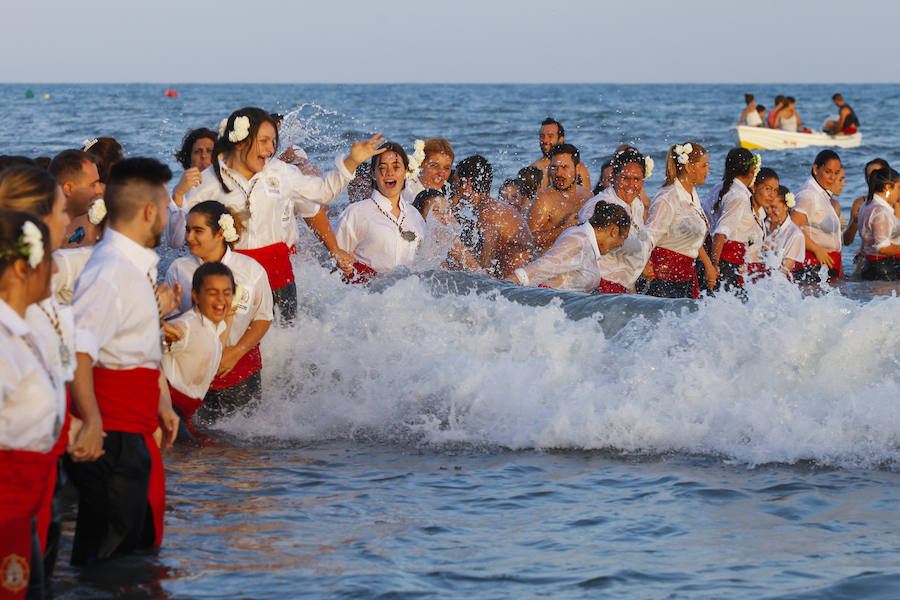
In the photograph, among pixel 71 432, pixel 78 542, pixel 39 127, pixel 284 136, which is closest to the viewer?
pixel 71 432

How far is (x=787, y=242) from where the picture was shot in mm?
10336

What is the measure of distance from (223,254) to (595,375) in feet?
8.66

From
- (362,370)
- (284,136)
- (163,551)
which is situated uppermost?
(284,136)

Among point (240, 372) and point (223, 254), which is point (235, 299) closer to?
point (223, 254)

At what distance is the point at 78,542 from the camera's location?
14.8 feet

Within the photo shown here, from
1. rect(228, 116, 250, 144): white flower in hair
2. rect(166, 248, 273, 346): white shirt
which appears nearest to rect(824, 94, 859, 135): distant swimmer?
rect(228, 116, 250, 144): white flower in hair

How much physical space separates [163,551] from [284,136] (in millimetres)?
5919

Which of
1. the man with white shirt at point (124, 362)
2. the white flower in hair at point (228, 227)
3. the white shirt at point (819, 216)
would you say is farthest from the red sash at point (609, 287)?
the man with white shirt at point (124, 362)

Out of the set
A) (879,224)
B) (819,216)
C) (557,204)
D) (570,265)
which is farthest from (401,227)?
(879,224)

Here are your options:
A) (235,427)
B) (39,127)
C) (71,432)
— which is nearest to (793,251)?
(235,427)

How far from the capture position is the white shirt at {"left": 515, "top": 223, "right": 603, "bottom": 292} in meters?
8.70

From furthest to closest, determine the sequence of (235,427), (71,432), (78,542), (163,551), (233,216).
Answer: (235,427) < (233,216) < (163,551) < (78,542) < (71,432)

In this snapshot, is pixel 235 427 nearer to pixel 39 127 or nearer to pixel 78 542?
pixel 78 542

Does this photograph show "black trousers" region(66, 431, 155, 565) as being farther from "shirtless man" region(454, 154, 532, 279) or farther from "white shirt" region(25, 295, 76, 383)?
"shirtless man" region(454, 154, 532, 279)
